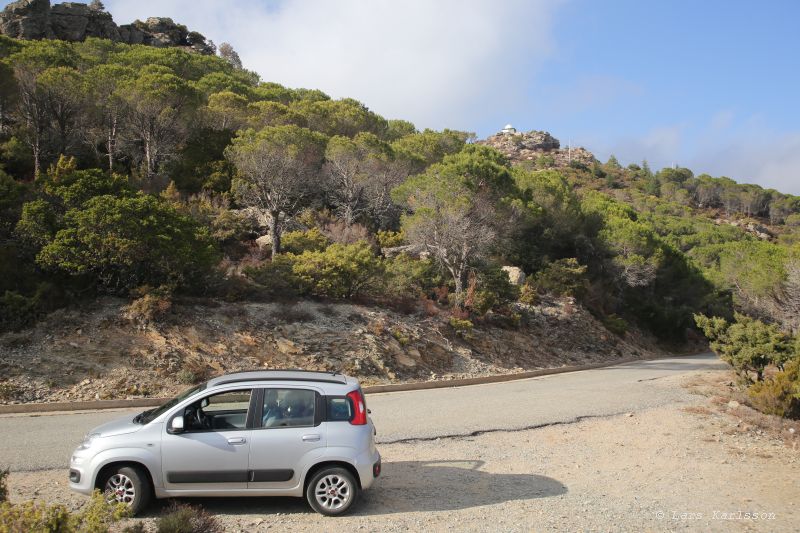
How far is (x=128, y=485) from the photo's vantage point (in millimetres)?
5883

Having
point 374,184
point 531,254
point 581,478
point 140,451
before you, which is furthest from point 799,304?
point 140,451

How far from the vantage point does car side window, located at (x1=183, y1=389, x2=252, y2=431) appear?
20.0 feet

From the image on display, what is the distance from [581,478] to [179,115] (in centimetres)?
2997

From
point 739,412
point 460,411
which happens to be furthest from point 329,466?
point 739,412

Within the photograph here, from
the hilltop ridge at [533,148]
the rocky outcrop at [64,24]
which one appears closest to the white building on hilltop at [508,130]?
the hilltop ridge at [533,148]

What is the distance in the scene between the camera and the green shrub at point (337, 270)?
61.9 ft

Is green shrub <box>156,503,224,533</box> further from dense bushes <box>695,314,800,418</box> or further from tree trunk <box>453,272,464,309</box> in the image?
tree trunk <box>453,272,464,309</box>

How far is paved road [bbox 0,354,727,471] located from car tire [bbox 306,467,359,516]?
11.8 feet

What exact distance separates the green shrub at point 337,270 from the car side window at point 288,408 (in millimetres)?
12527

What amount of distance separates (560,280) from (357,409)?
2513 centimetres

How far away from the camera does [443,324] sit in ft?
66.4

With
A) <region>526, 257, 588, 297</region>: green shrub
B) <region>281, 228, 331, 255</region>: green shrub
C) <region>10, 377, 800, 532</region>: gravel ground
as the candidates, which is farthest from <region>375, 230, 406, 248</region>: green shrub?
<region>10, 377, 800, 532</region>: gravel ground

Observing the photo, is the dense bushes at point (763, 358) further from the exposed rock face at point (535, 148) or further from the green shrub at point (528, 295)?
the exposed rock face at point (535, 148)

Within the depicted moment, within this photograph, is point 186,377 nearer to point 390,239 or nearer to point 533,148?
point 390,239
